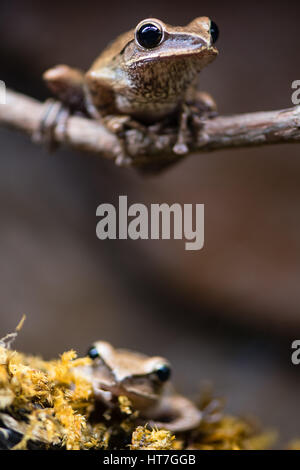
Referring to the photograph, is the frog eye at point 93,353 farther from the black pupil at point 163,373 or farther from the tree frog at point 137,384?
the black pupil at point 163,373

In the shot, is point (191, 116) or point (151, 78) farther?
point (191, 116)

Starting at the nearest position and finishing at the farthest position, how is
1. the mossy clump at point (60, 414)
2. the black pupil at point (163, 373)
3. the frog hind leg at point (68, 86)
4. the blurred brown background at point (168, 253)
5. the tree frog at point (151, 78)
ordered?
the mossy clump at point (60, 414) < the tree frog at point (151, 78) < the black pupil at point (163, 373) < the frog hind leg at point (68, 86) < the blurred brown background at point (168, 253)

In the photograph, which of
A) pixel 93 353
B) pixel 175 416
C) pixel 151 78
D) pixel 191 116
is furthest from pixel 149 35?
pixel 175 416

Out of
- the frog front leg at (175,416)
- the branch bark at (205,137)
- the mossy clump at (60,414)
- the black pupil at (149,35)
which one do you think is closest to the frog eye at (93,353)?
the mossy clump at (60,414)

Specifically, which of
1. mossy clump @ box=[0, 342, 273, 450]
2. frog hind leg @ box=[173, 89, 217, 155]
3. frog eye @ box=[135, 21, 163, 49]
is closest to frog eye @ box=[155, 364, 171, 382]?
mossy clump @ box=[0, 342, 273, 450]

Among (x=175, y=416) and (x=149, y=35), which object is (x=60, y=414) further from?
(x=149, y=35)
